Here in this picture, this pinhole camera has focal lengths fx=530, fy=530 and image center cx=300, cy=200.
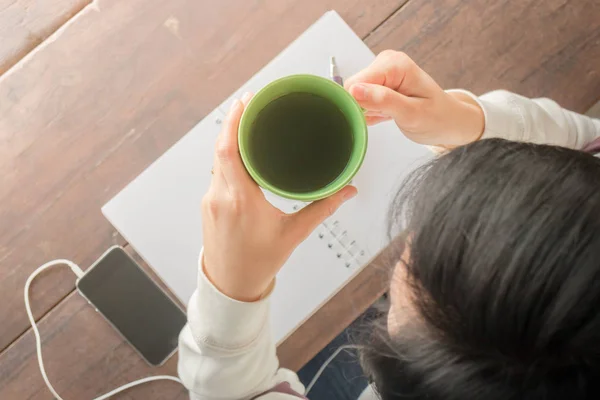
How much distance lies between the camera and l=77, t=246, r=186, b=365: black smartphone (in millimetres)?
688

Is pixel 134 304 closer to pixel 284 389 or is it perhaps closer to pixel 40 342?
pixel 40 342

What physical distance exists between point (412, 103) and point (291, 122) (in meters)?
0.15

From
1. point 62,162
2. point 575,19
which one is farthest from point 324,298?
point 575,19

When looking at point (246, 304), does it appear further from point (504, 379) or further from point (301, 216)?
point (504, 379)

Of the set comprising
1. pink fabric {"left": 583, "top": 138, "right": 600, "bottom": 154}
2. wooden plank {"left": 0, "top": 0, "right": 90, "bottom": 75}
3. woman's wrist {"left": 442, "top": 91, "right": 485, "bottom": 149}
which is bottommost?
pink fabric {"left": 583, "top": 138, "right": 600, "bottom": 154}

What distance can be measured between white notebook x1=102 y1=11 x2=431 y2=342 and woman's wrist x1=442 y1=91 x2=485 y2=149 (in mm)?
83

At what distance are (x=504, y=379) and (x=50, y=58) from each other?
0.67 meters

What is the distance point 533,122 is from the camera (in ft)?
2.10

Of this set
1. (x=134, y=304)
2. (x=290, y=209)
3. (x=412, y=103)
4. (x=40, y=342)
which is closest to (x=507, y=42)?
(x=412, y=103)

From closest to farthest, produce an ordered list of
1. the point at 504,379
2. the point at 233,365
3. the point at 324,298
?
the point at 504,379 < the point at 233,365 < the point at 324,298

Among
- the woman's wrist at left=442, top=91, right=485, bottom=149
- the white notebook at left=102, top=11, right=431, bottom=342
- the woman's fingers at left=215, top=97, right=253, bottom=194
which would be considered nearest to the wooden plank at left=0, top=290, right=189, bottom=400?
the white notebook at left=102, top=11, right=431, bottom=342

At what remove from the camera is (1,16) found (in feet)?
2.41

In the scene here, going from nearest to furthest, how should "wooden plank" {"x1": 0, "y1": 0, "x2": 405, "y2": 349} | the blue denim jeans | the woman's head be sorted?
the woman's head < "wooden plank" {"x1": 0, "y1": 0, "x2": 405, "y2": 349} < the blue denim jeans

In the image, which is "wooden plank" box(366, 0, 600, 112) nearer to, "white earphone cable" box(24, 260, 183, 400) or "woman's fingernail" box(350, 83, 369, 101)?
"woman's fingernail" box(350, 83, 369, 101)
